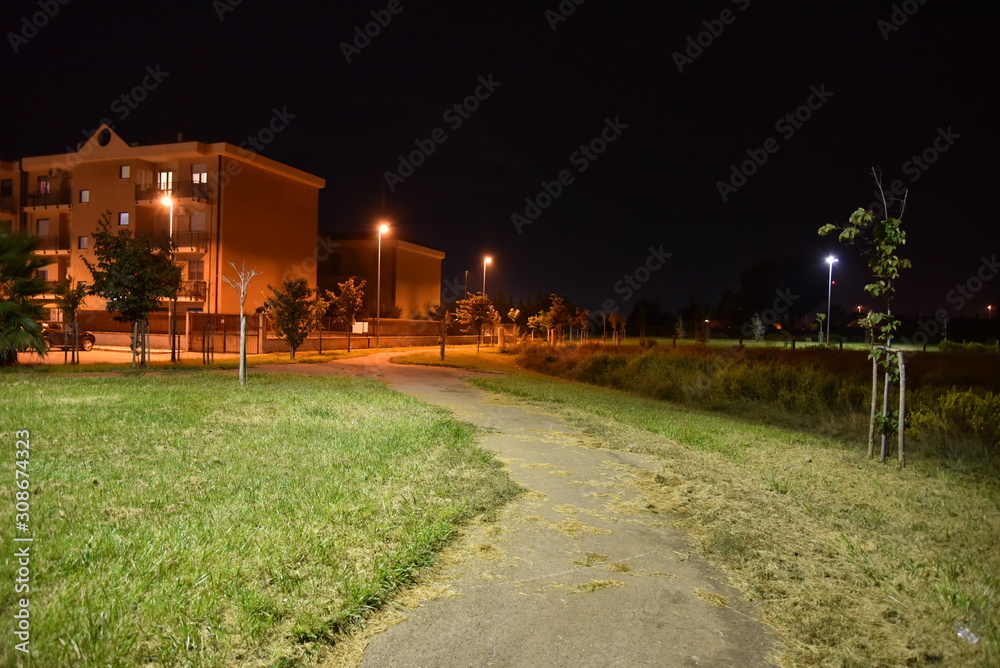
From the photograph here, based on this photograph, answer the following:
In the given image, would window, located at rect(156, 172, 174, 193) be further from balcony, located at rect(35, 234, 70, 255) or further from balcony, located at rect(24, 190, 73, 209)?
balcony, located at rect(35, 234, 70, 255)

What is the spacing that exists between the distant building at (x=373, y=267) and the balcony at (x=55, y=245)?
20580 mm

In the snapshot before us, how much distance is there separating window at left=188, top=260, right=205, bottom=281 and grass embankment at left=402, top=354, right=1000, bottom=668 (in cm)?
3770

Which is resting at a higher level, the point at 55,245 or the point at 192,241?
the point at 55,245

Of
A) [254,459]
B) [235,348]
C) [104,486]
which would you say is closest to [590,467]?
[254,459]

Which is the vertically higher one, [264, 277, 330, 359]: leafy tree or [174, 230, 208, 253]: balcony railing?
[174, 230, 208, 253]: balcony railing

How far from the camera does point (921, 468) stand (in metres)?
8.45

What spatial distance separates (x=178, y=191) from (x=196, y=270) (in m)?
5.28

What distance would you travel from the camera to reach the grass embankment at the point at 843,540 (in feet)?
11.9

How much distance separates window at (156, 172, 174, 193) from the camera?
138ft

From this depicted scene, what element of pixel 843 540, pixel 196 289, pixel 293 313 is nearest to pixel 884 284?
pixel 843 540

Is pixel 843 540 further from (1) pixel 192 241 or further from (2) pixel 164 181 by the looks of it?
(2) pixel 164 181

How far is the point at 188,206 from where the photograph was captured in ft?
135

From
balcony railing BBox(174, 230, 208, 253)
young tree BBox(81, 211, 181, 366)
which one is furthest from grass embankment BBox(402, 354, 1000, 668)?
balcony railing BBox(174, 230, 208, 253)

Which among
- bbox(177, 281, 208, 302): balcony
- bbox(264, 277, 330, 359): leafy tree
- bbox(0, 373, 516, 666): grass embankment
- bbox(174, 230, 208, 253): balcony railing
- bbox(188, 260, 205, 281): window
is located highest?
bbox(174, 230, 208, 253): balcony railing
